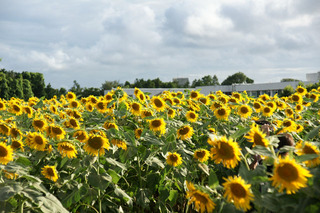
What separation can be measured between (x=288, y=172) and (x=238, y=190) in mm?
236

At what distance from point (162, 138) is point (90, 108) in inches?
63.7

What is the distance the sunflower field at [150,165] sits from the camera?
1.51 m

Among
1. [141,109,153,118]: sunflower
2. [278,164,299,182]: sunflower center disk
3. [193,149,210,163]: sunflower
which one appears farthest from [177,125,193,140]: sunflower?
[278,164,299,182]: sunflower center disk

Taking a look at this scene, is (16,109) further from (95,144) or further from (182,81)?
(182,81)

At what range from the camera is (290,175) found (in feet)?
4.62

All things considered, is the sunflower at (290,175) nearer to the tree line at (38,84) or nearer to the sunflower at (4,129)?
the sunflower at (4,129)

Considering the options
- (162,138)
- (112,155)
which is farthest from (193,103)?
(112,155)

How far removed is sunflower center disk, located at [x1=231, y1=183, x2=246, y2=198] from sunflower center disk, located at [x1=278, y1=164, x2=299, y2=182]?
0.18 metres

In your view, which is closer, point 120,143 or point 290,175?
point 290,175

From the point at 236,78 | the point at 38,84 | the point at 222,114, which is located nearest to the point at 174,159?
the point at 222,114

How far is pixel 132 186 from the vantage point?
111 inches

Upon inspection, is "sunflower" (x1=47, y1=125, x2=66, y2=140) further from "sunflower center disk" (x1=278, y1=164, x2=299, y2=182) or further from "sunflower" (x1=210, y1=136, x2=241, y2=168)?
"sunflower center disk" (x1=278, y1=164, x2=299, y2=182)

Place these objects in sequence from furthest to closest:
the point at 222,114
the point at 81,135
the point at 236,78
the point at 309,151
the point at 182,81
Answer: the point at 182,81 → the point at 236,78 → the point at 222,114 → the point at 81,135 → the point at 309,151

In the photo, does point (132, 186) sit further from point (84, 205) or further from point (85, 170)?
point (85, 170)
